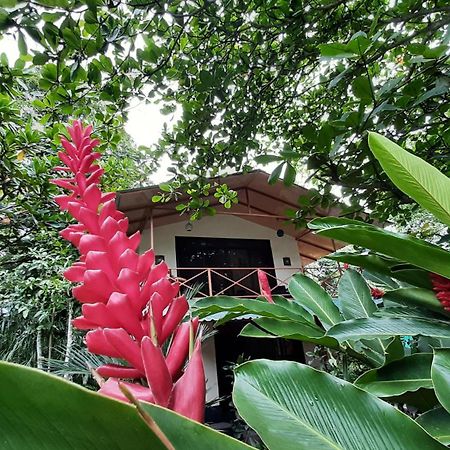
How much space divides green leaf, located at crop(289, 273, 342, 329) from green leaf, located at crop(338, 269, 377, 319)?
4 cm

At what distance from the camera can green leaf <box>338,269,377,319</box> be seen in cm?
138

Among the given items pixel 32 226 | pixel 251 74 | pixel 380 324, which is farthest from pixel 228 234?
pixel 380 324

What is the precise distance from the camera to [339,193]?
8.24 ft

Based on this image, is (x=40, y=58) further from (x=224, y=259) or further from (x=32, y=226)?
(x=224, y=259)

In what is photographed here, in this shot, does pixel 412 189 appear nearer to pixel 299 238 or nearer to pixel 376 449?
pixel 376 449

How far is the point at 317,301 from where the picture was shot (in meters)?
1.44

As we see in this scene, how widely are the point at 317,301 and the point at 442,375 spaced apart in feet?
2.48

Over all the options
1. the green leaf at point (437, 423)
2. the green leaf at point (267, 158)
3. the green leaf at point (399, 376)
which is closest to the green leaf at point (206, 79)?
the green leaf at point (267, 158)

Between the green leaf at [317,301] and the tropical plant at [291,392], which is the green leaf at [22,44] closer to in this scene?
the tropical plant at [291,392]

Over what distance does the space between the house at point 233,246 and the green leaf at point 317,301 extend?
571 cm

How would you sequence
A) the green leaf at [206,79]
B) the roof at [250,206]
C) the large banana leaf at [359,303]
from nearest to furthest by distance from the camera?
the large banana leaf at [359,303]
the green leaf at [206,79]
the roof at [250,206]

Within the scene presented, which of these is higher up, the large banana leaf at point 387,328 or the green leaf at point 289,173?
the green leaf at point 289,173

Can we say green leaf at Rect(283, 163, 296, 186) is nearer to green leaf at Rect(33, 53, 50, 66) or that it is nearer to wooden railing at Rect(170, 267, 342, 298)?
green leaf at Rect(33, 53, 50, 66)

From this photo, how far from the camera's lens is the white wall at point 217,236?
25.9 ft
